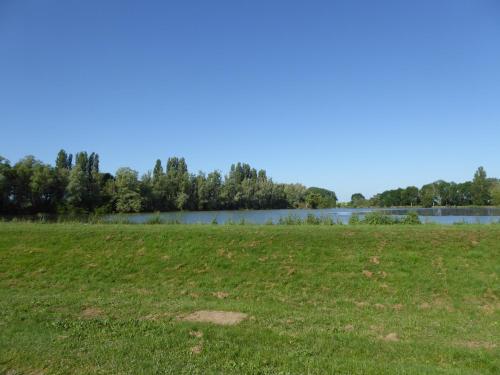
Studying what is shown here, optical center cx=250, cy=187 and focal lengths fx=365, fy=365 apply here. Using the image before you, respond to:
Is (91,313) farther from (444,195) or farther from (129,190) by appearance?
(444,195)

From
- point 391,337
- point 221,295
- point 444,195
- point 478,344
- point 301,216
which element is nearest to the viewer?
point 478,344

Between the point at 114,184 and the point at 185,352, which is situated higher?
the point at 114,184

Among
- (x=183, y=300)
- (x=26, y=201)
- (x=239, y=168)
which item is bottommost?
(x=183, y=300)

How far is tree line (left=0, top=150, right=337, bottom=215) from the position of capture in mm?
57062

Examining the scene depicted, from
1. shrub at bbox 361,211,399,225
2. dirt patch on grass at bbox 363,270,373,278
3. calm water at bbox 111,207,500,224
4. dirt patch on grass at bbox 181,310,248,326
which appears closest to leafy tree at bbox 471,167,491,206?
calm water at bbox 111,207,500,224

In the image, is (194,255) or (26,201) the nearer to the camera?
Answer: (194,255)

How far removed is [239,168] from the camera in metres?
116

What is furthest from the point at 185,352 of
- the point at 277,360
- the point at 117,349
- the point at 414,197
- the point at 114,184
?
the point at 414,197

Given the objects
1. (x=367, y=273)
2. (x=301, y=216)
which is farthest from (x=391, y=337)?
(x=301, y=216)

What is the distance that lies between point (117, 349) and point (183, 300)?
3.99 m

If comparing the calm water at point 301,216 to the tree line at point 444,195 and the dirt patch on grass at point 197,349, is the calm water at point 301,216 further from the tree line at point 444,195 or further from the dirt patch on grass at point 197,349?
the tree line at point 444,195

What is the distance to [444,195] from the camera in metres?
121

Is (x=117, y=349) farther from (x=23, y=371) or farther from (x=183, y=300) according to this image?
(x=183, y=300)

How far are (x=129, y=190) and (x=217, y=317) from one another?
220 ft
